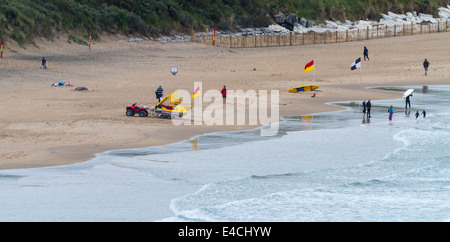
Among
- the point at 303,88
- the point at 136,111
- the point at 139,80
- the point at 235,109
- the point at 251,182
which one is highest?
the point at 139,80

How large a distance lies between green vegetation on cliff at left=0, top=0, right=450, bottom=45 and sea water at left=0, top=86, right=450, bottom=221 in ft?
92.3

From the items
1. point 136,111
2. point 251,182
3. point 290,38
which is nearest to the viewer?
point 251,182

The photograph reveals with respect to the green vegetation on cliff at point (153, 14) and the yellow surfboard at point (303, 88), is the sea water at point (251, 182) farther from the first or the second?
the green vegetation on cliff at point (153, 14)

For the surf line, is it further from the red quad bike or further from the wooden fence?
the wooden fence

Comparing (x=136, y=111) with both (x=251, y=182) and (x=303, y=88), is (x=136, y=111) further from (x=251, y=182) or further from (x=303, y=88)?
(x=303, y=88)

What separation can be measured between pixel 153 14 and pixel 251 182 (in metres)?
48.4

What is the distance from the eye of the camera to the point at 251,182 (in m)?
17.9

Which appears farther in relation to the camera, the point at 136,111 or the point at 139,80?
the point at 139,80

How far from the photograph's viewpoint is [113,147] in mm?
22156

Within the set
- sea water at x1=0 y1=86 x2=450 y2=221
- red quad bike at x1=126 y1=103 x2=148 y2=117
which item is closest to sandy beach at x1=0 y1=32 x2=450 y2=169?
red quad bike at x1=126 y1=103 x2=148 y2=117

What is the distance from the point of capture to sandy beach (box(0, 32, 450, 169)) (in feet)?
76.1

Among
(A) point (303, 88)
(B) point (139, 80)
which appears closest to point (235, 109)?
(A) point (303, 88)

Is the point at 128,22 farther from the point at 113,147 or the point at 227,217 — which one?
the point at 227,217

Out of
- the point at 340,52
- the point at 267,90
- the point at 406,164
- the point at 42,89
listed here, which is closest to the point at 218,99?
the point at 267,90
